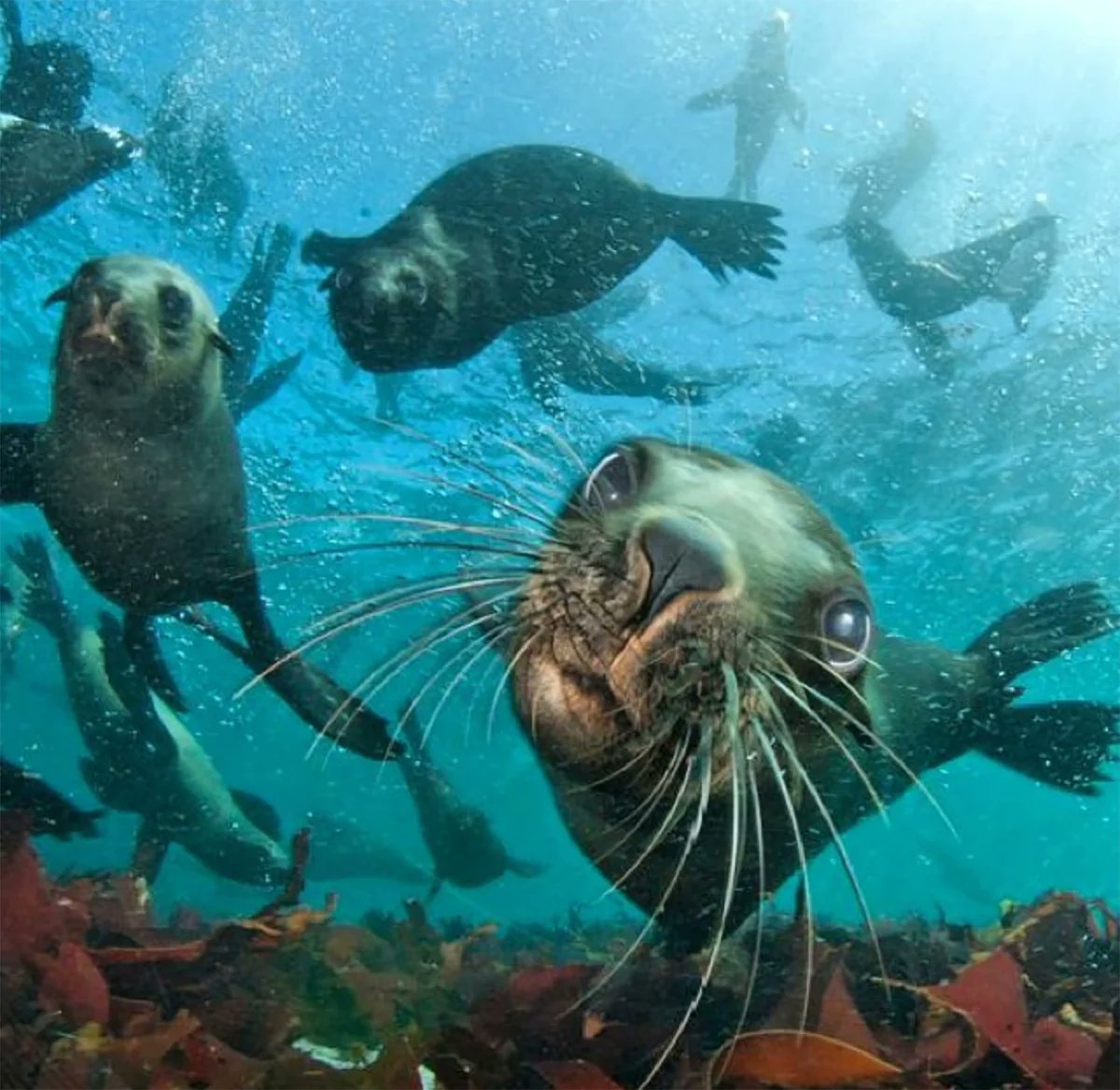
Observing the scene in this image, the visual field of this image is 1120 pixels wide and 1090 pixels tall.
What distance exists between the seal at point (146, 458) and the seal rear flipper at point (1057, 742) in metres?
2.74

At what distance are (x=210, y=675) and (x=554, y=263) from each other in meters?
28.4

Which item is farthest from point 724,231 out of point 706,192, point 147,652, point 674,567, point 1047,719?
point 706,192

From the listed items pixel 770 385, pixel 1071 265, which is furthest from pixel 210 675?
pixel 1071 265

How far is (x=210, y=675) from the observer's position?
1230 inches

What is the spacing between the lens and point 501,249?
4.96 m

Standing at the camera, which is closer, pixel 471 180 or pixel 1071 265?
pixel 471 180

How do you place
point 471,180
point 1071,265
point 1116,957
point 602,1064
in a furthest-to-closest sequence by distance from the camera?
point 1071,265
point 471,180
point 1116,957
point 602,1064

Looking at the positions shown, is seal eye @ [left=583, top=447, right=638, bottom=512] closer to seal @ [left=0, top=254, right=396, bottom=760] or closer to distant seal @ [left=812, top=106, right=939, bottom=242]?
seal @ [left=0, top=254, right=396, bottom=760]

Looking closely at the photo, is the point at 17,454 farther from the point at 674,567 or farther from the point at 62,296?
the point at 674,567

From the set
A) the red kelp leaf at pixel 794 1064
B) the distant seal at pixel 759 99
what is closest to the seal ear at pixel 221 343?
the red kelp leaf at pixel 794 1064

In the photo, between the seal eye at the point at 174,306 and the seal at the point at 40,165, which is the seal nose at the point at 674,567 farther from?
the seal at the point at 40,165

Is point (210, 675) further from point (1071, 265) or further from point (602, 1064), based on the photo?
point (602, 1064)

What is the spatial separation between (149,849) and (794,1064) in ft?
19.5

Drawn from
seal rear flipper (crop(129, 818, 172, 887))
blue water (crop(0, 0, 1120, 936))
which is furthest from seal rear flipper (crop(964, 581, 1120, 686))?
seal rear flipper (crop(129, 818, 172, 887))
